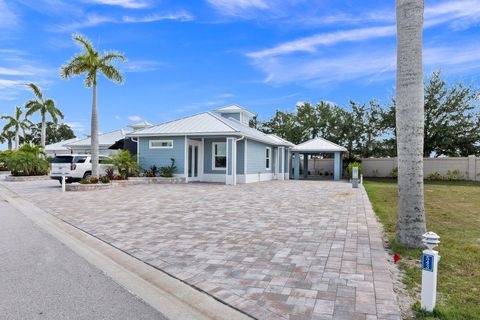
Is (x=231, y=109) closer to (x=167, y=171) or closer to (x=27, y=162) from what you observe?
(x=167, y=171)

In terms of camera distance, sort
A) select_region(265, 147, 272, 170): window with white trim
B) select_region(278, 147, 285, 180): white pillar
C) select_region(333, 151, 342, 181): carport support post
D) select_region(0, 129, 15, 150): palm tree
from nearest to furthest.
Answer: select_region(265, 147, 272, 170): window with white trim < select_region(333, 151, 342, 181): carport support post < select_region(278, 147, 285, 180): white pillar < select_region(0, 129, 15, 150): palm tree

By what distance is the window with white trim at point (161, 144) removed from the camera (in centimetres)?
2049

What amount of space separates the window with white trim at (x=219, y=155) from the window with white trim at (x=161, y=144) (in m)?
2.66

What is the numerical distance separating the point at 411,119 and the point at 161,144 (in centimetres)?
1699

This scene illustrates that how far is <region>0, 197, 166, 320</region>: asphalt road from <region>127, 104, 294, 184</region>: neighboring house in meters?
13.8

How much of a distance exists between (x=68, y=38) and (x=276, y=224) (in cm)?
1475

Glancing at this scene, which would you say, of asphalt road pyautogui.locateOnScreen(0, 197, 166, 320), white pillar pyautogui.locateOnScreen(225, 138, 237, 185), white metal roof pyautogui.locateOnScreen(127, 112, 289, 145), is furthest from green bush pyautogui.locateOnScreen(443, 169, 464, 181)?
asphalt road pyautogui.locateOnScreen(0, 197, 166, 320)

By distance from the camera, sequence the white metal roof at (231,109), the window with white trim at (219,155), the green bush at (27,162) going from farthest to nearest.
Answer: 1. the white metal roof at (231,109)
2. the green bush at (27,162)
3. the window with white trim at (219,155)

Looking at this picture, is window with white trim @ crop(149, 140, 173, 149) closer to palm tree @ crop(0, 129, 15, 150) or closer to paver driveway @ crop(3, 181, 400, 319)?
paver driveway @ crop(3, 181, 400, 319)

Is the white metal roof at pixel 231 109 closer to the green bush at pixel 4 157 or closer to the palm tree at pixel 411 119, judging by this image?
the green bush at pixel 4 157

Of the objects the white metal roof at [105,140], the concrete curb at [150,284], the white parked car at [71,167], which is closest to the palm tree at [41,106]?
the white metal roof at [105,140]

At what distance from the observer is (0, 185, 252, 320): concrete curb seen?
3514 mm

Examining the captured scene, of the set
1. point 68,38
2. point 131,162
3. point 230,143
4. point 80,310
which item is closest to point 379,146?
point 230,143

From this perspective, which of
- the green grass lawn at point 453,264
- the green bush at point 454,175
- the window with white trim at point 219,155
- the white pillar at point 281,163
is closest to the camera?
the green grass lawn at point 453,264
